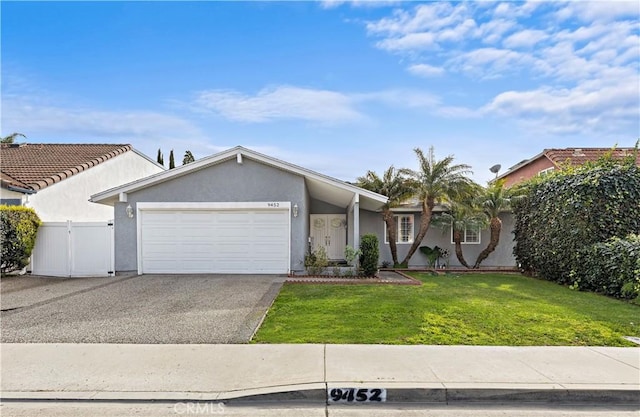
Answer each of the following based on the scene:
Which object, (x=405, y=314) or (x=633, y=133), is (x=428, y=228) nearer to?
(x=633, y=133)

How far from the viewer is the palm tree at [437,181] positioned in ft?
50.8

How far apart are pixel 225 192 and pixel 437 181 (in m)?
8.84

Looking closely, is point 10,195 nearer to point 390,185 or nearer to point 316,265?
point 316,265

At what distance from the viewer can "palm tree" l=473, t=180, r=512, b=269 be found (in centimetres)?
1567

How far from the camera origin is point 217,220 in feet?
42.7

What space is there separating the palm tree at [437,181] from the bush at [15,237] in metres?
14.6

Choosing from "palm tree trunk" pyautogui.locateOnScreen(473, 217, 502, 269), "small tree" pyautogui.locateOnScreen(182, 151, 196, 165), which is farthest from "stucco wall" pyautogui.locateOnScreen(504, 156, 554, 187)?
"small tree" pyautogui.locateOnScreen(182, 151, 196, 165)

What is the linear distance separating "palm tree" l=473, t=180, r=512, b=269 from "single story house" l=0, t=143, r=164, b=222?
59.3ft

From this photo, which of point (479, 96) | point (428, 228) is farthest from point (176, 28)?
point (428, 228)

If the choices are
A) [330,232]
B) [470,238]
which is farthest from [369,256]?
[470,238]

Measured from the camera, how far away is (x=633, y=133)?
14.8 metres

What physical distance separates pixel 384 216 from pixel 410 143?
3534 millimetres

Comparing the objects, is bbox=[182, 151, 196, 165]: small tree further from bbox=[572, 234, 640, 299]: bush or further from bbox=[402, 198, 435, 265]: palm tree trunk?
bbox=[572, 234, 640, 299]: bush

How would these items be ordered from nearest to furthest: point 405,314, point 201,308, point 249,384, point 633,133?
point 249,384, point 405,314, point 201,308, point 633,133
